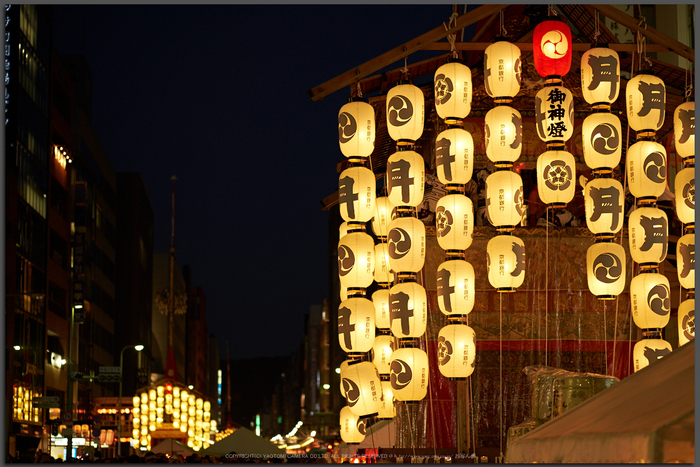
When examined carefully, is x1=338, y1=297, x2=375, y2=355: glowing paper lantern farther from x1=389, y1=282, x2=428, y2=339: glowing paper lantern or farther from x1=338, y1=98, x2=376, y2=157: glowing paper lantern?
x1=338, y1=98, x2=376, y2=157: glowing paper lantern

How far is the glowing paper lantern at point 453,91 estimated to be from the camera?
16.2 metres

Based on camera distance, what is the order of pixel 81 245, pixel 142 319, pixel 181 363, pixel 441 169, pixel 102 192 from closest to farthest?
pixel 441 169
pixel 81 245
pixel 102 192
pixel 142 319
pixel 181 363

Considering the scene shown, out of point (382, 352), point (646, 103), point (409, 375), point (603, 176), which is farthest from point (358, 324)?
point (646, 103)

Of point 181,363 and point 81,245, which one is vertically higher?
point 81,245

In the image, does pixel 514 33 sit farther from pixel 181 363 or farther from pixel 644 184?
pixel 181 363

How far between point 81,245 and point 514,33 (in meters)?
32.8

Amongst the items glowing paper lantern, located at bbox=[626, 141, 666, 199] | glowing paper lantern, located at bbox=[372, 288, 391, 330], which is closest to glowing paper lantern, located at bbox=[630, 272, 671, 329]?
glowing paper lantern, located at bbox=[626, 141, 666, 199]

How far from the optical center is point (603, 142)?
16016 millimetres

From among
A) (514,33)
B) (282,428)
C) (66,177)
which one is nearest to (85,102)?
(66,177)

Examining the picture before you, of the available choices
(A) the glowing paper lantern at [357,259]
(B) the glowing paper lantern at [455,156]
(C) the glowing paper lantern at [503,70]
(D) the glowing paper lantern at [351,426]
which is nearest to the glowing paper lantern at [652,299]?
(B) the glowing paper lantern at [455,156]

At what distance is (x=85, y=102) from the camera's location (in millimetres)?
59312

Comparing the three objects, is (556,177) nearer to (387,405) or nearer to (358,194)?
(358,194)

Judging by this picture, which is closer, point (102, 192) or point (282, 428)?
point (102, 192)

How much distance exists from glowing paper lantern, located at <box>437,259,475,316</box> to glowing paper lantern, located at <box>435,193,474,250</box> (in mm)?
361
